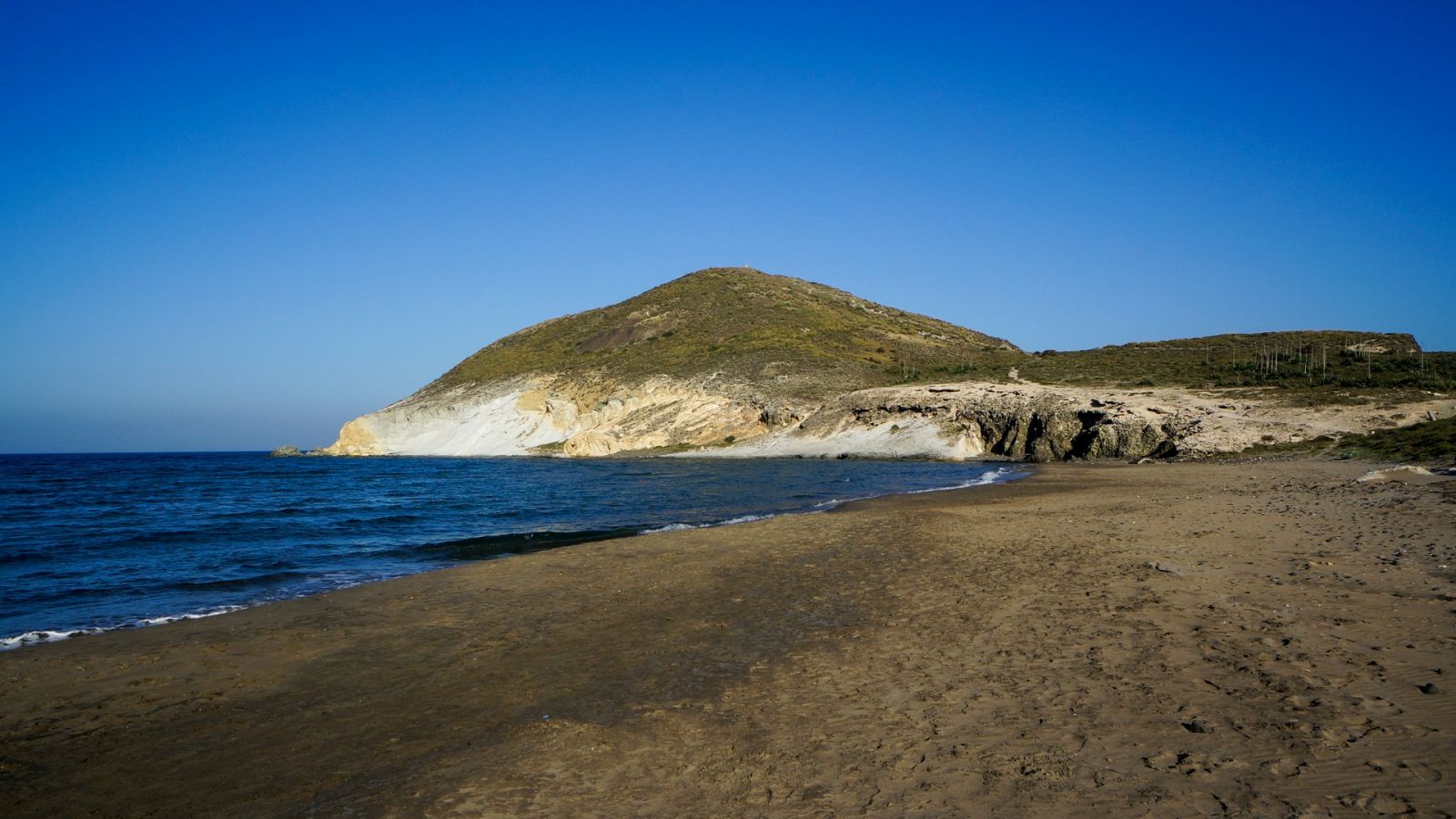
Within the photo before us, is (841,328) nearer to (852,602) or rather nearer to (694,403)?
(694,403)

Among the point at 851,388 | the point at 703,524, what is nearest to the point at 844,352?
the point at 851,388

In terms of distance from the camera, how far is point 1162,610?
27.5ft

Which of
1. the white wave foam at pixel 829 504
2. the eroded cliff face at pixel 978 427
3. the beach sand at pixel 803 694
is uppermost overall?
the eroded cliff face at pixel 978 427

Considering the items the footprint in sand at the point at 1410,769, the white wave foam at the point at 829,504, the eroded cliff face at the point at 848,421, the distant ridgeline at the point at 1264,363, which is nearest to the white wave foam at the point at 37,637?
the white wave foam at the point at 829,504

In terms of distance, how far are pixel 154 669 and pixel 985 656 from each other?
836 cm

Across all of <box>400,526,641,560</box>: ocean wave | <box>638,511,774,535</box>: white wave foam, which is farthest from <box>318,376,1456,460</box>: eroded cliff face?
<box>400,526,641,560</box>: ocean wave

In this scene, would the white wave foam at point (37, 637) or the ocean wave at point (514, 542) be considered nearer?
the white wave foam at point (37, 637)


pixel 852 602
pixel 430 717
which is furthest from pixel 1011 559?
pixel 430 717

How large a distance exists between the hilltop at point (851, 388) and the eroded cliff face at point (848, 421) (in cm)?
12

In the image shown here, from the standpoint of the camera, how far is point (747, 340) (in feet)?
238

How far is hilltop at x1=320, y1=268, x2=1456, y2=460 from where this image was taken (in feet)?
128

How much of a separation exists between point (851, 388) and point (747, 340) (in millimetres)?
15616

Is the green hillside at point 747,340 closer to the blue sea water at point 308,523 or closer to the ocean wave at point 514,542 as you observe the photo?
the blue sea water at point 308,523

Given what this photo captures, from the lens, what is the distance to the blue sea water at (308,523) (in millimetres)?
12336
